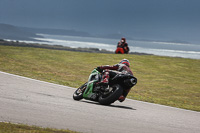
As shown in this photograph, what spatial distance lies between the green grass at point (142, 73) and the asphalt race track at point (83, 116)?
10.9 feet

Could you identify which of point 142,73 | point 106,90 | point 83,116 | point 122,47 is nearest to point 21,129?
point 83,116

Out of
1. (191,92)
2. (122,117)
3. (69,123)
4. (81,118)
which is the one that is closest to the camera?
(69,123)

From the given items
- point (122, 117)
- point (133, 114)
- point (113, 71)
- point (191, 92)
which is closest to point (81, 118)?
point (122, 117)

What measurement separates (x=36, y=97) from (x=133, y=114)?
260cm

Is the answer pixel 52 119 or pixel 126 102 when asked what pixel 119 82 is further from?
pixel 52 119

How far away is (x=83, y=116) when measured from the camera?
285 inches

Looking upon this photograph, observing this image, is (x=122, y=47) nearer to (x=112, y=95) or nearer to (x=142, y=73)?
(x=142, y=73)

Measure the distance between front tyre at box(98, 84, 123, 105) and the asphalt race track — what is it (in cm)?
18

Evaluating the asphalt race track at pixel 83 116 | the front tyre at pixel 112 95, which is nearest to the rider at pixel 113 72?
the front tyre at pixel 112 95

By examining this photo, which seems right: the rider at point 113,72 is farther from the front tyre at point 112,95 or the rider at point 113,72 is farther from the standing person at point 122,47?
the standing person at point 122,47

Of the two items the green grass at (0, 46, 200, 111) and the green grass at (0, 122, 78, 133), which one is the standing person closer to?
the green grass at (0, 46, 200, 111)

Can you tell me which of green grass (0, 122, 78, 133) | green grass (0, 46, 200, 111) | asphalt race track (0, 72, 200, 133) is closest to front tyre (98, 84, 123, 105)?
asphalt race track (0, 72, 200, 133)

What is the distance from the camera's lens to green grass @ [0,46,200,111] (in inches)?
550

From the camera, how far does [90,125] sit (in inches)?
257
